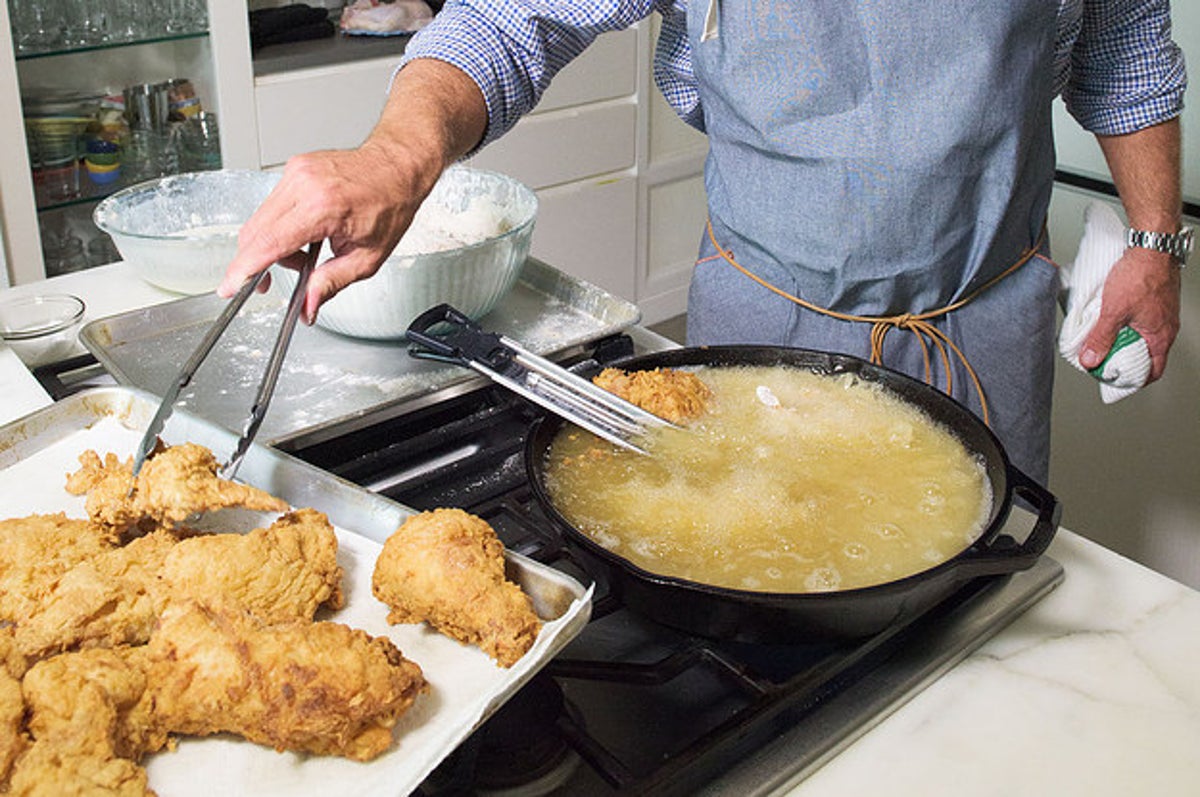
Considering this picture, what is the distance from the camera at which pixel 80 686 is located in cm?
62

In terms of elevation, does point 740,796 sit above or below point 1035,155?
below

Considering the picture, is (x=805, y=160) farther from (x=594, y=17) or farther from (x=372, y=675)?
(x=372, y=675)

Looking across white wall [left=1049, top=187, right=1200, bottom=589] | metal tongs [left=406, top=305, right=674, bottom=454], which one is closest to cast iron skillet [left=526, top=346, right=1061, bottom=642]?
metal tongs [left=406, top=305, right=674, bottom=454]

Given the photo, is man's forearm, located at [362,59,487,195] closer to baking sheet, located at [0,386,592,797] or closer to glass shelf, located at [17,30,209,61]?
baking sheet, located at [0,386,592,797]

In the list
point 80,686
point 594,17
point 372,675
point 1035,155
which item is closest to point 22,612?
point 80,686

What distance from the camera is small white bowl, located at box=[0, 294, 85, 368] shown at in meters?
1.22

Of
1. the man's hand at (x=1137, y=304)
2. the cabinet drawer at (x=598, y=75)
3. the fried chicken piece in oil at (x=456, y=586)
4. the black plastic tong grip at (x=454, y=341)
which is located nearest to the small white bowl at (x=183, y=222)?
the black plastic tong grip at (x=454, y=341)

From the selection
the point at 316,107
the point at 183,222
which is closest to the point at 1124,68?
the point at 183,222

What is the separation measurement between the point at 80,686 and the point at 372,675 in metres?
0.16

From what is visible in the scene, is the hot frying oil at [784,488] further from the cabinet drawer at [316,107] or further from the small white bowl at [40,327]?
the cabinet drawer at [316,107]

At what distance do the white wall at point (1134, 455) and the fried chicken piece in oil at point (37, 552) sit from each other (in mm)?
1801

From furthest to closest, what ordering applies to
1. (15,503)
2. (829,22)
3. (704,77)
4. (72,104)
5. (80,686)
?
Answer: (72,104) < (704,77) < (829,22) < (15,503) < (80,686)

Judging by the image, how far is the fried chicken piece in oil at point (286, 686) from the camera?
615 mm

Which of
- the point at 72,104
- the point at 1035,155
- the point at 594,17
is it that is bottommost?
the point at 72,104
